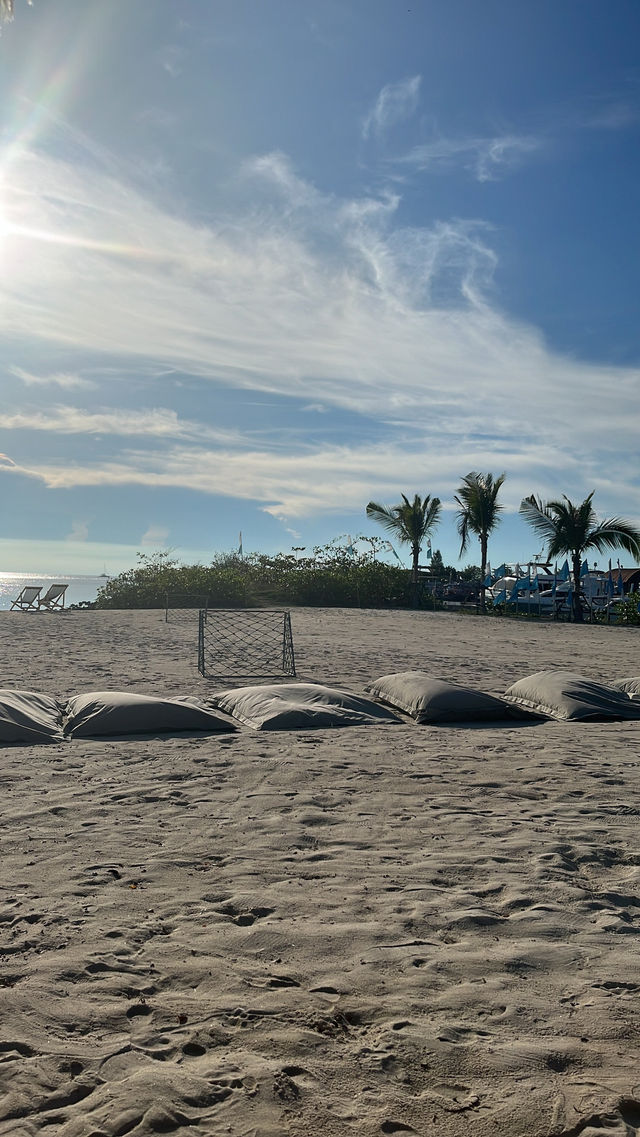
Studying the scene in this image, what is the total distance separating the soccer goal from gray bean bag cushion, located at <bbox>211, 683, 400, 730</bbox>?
218cm

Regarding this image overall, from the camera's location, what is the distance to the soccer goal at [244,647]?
36.6ft

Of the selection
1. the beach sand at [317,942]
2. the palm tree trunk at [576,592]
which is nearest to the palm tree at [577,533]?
the palm tree trunk at [576,592]

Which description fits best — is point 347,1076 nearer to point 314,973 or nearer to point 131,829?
point 314,973

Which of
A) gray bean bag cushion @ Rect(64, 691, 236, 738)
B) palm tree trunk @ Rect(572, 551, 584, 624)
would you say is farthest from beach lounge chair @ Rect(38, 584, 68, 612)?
gray bean bag cushion @ Rect(64, 691, 236, 738)

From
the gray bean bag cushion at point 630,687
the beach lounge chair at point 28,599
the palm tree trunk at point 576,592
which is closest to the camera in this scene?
the gray bean bag cushion at point 630,687

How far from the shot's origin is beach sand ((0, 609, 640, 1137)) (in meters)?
2.18

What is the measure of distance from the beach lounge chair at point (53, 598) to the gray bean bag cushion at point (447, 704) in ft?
62.1

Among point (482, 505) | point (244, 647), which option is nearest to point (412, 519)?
point (482, 505)

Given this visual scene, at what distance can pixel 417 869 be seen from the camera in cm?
381

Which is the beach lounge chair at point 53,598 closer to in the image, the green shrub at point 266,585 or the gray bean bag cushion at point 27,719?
the green shrub at point 266,585

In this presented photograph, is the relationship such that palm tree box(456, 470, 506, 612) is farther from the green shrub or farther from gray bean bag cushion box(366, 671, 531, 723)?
gray bean bag cushion box(366, 671, 531, 723)

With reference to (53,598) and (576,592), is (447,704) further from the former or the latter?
(53,598)

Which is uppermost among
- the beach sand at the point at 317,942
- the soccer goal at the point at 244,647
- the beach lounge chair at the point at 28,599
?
the beach lounge chair at the point at 28,599

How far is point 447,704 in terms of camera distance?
7742 mm
